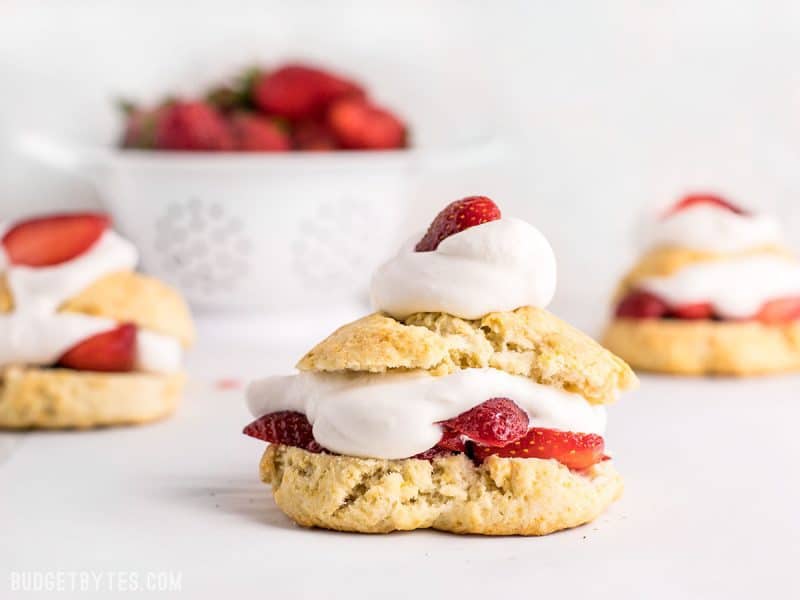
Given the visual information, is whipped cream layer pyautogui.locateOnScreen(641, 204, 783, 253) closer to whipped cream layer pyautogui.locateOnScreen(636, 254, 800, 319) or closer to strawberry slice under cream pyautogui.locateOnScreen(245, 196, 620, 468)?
whipped cream layer pyautogui.locateOnScreen(636, 254, 800, 319)

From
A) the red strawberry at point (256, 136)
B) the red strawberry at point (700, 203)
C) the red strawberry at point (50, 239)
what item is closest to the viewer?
the red strawberry at point (50, 239)

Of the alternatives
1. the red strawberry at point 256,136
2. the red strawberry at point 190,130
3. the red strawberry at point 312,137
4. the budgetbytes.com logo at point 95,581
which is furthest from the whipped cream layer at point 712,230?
the budgetbytes.com logo at point 95,581

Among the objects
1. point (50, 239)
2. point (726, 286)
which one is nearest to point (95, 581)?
point (50, 239)

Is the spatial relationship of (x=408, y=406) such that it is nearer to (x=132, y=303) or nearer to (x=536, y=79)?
(x=132, y=303)

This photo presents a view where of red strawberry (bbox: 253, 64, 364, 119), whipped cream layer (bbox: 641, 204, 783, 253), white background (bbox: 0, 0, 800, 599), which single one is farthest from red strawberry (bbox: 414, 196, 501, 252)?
red strawberry (bbox: 253, 64, 364, 119)

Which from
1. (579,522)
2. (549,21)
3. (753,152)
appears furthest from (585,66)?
(579,522)

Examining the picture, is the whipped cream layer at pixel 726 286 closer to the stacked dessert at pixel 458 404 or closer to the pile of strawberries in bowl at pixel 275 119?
the pile of strawberries in bowl at pixel 275 119
